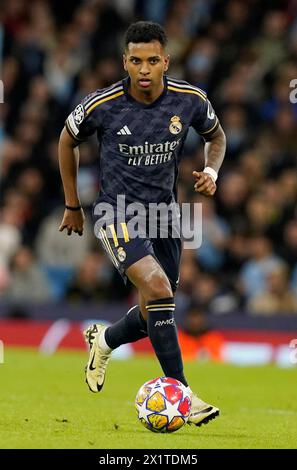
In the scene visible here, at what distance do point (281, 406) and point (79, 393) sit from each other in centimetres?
183

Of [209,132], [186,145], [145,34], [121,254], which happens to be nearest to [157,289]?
[121,254]

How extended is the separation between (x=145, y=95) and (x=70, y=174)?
2.58 feet

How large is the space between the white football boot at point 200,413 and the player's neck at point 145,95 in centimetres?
204

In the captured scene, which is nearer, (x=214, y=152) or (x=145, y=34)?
(x=145, y=34)

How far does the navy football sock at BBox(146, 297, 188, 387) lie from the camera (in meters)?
7.79

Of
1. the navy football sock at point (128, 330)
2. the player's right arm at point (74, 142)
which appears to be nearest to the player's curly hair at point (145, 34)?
the player's right arm at point (74, 142)

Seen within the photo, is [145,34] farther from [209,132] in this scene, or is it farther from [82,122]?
[209,132]

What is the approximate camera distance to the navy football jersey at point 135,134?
27.3 ft

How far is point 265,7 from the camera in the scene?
62.2 ft

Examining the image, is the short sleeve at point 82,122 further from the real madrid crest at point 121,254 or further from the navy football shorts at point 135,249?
the real madrid crest at point 121,254

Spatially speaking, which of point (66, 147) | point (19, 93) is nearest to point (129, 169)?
point (66, 147)

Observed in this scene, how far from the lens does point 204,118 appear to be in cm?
857
